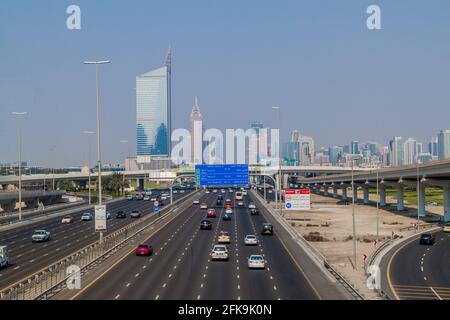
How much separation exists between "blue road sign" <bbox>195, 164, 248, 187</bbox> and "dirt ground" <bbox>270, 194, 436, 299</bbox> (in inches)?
511

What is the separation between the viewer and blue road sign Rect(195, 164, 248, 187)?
9969 cm

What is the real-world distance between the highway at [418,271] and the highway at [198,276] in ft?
16.3

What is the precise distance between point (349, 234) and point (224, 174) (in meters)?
34.9

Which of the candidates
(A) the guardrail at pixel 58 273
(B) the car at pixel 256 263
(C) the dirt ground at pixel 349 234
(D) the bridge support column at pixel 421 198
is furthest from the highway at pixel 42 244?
(D) the bridge support column at pixel 421 198

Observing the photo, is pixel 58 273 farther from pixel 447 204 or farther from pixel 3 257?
pixel 447 204

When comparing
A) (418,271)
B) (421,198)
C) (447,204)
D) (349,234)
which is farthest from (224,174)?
(418,271)

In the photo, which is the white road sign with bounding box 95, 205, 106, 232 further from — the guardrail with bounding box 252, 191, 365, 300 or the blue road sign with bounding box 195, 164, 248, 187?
the blue road sign with bounding box 195, 164, 248, 187

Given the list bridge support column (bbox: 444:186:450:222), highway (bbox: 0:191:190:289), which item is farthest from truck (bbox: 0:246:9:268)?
bridge support column (bbox: 444:186:450:222)

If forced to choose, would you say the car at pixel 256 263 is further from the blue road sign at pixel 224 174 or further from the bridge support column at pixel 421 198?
the blue road sign at pixel 224 174

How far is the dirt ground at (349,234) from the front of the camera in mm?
39269

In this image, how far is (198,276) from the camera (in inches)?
1388

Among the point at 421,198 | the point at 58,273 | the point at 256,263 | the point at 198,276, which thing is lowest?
the point at 198,276
